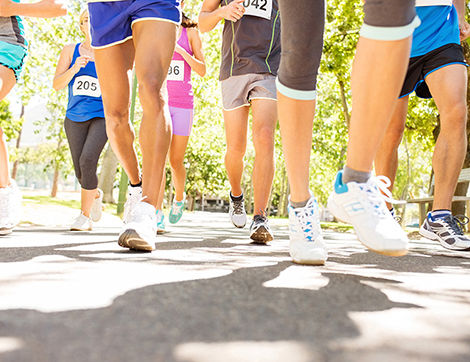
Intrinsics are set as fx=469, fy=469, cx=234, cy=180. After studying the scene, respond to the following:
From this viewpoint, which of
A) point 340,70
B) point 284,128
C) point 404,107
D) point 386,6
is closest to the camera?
point 386,6

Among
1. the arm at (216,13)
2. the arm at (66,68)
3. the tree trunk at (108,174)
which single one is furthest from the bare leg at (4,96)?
the tree trunk at (108,174)

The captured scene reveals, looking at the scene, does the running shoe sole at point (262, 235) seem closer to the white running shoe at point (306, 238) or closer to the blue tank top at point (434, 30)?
the white running shoe at point (306, 238)

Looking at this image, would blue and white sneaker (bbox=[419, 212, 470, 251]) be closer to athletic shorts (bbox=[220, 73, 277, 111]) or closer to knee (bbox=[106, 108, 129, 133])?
athletic shorts (bbox=[220, 73, 277, 111])

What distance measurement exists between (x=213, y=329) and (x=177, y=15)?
234 cm

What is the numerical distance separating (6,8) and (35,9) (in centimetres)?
21

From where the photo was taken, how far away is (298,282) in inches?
65.0

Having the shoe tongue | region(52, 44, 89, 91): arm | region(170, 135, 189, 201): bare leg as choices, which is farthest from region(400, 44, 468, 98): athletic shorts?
region(52, 44, 89, 91): arm

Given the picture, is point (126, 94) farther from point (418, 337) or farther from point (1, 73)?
point (418, 337)

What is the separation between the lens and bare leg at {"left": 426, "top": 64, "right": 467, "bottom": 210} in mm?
3355

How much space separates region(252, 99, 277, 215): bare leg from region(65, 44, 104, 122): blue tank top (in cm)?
198

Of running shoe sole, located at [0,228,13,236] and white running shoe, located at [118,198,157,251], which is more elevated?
white running shoe, located at [118,198,157,251]

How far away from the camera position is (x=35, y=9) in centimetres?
361

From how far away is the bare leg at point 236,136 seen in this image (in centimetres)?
429

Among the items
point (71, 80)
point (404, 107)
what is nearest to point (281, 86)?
point (404, 107)
